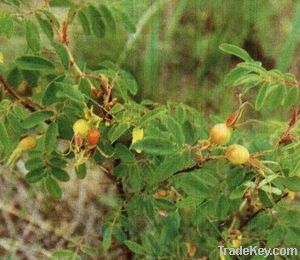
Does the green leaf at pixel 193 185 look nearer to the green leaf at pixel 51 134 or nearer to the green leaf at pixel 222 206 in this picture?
the green leaf at pixel 222 206

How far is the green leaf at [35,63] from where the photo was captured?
104cm

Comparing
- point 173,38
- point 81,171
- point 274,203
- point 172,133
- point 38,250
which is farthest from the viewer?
point 173,38

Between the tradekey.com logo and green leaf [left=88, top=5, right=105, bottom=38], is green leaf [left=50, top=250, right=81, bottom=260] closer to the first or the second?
the tradekey.com logo

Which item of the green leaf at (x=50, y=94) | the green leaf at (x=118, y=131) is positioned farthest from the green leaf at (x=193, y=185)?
the green leaf at (x=50, y=94)

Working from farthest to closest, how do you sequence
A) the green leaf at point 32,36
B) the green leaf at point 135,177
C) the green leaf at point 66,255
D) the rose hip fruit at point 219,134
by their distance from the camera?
the green leaf at point 66,255
the green leaf at point 135,177
the green leaf at point 32,36
the rose hip fruit at point 219,134

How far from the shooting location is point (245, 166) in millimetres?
977

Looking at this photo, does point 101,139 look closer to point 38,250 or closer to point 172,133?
point 172,133

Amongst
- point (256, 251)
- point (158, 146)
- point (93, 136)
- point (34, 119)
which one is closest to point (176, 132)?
point (158, 146)

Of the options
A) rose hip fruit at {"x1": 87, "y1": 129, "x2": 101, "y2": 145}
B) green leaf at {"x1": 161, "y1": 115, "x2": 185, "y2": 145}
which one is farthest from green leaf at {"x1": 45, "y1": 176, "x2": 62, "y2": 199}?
green leaf at {"x1": 161, "y1": 115, "x2": 185, "y2": 145}

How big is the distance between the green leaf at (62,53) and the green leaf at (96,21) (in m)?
0.10

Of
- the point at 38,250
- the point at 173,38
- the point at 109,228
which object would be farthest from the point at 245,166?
the point at 173,38

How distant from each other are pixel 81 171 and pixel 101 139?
5.2 inches

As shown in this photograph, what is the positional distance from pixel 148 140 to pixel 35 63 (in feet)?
0.74

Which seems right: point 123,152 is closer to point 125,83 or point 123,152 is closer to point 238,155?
point 125,83
